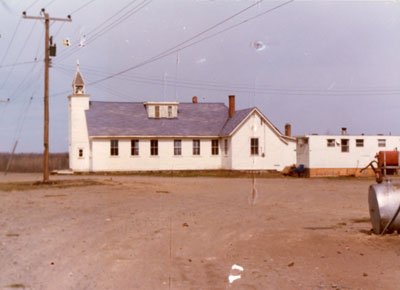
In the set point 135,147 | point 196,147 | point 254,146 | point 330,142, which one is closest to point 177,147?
point 196,147

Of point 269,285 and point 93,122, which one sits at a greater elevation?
point 93,122

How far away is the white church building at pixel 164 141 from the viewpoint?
45.9 metres

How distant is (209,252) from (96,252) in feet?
7.28

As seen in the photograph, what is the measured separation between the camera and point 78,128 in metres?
47.2

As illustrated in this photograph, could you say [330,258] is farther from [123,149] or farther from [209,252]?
[123,149]

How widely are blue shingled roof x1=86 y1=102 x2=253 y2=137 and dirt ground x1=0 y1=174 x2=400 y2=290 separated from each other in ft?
91.4

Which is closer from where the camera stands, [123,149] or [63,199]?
[63,199]

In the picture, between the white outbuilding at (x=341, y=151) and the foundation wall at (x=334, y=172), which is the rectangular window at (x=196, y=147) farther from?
the foundation wall at (x=334, y=172)

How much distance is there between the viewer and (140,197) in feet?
72.5

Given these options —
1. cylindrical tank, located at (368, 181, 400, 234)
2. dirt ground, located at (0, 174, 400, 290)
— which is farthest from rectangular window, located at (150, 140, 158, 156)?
cylindrical tank, located at (368, 181, 400, 234)

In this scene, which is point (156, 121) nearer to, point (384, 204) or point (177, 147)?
point (177, 147)

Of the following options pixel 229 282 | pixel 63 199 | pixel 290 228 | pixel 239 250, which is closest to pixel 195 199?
pixel 63 199

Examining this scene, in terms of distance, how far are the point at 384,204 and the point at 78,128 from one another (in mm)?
39059

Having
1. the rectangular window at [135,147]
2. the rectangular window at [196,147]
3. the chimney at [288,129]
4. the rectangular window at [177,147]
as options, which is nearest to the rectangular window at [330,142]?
the chimney at [288,129]
